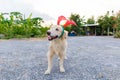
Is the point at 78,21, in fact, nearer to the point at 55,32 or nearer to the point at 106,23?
the point at 106,23

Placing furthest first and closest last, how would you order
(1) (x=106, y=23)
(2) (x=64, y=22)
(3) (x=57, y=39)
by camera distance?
1. (1) (x=106, y=23)
2. (2) (x=64, y=22)
3. (3) (x=57, y=39)

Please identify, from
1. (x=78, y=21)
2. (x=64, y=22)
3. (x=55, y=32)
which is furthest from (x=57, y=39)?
(x=78, y=21)

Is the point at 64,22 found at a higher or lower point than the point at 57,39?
higher

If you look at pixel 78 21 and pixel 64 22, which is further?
pixel 78 21

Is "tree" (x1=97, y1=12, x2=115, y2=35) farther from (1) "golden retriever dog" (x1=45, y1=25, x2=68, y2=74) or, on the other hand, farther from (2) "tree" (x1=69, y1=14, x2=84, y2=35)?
(1) "golden retriever dog" (x1=45, y1=25, x2=68, y2=74)

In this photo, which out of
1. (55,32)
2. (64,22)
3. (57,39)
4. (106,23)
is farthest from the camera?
(106,23)

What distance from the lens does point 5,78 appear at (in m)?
4.32

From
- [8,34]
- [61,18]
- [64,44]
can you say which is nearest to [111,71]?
[64,44]

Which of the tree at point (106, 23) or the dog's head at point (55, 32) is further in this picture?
the tree at point (106, 23)

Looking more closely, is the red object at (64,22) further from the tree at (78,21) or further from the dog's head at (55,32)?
the tree at (78,21)

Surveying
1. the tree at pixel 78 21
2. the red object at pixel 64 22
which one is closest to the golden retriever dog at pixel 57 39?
the red object at pixel 64 22

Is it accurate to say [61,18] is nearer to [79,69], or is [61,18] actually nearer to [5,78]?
[79,69]

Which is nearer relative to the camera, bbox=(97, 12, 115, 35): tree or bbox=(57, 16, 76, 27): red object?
bbox=(57, 16, 76, 27): red object

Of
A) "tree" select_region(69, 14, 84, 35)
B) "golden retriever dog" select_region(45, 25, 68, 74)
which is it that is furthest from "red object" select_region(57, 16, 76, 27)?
"tree" select_region(69, 14, 84, 35)
